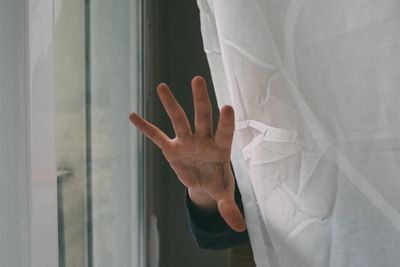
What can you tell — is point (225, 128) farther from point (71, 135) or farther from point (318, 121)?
point (71, 135)

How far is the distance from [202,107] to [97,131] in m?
0.44

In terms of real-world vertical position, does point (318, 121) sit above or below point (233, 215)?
above

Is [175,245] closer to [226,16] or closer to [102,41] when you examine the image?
[102,41]

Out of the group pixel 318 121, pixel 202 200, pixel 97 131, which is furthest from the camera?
pixel 97 131

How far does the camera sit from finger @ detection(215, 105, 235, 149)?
15.8 inches

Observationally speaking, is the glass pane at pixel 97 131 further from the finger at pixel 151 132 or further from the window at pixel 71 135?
the finger at pixel 151 132

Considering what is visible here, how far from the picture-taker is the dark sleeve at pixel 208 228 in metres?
0.59

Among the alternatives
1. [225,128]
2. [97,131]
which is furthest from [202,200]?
[97,131]

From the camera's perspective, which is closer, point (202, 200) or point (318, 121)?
point (318, 121)

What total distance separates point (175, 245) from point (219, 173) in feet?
2.47

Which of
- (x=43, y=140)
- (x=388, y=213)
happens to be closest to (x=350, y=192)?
(x=388, y=213)

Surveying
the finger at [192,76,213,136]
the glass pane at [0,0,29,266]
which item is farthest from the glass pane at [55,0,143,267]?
the finger at [192,76,213,136]

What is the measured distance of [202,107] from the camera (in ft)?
1.35

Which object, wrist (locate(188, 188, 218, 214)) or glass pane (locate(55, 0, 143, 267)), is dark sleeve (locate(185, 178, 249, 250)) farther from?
glass pane (locate(55, 0, 143, 267))
